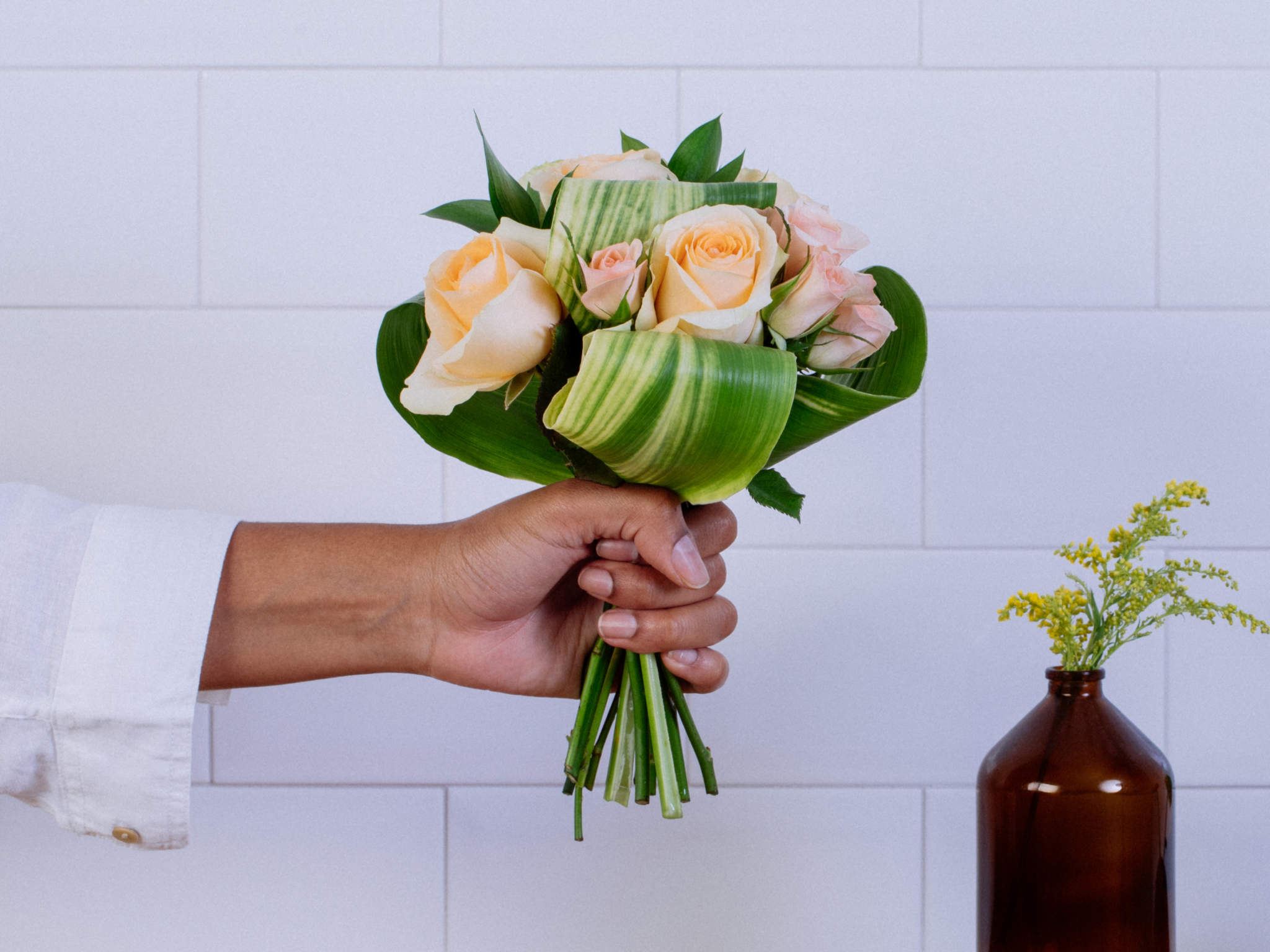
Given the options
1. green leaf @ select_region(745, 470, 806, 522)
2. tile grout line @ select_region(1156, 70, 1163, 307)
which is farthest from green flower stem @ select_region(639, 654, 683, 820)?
tile grout line @ select_region(1156, 70, 1163, 307)

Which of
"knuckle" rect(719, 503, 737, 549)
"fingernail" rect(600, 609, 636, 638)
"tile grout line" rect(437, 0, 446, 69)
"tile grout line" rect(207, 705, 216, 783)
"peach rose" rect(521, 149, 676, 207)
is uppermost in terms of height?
"tile grout line" rect(437, 0, 446, 69)

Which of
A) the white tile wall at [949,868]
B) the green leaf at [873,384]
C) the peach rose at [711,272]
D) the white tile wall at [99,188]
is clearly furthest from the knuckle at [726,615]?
the white tile wall at [99,188]

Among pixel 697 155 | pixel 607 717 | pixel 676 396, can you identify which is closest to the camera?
pixel 676 396

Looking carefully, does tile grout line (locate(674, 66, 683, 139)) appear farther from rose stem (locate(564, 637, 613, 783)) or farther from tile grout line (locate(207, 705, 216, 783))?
tile grout line (locate(207, 705, 216, 783))

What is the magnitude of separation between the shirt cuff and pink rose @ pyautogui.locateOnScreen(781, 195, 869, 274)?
1.39 ft

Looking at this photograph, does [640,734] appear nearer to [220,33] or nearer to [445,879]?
[445,879]

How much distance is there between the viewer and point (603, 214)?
516 millimetres

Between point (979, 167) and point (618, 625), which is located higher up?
point (979, 167)

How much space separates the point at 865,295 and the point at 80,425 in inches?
27.7

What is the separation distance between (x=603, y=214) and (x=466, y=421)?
178mm

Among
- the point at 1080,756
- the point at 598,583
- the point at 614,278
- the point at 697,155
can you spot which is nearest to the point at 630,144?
the point at 697,155

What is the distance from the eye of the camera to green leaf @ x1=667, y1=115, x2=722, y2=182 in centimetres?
58

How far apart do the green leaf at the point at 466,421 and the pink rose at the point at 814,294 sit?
169 millimetres

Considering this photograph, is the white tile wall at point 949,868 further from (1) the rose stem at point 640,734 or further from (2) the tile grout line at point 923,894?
(1) the rose stem at point 640,734
